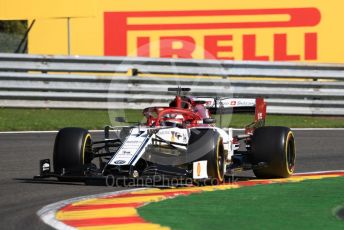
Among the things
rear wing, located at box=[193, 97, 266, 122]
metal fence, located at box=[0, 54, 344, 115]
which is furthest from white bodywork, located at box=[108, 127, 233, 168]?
metal fence, located at box=[0, 54, 344, 115]

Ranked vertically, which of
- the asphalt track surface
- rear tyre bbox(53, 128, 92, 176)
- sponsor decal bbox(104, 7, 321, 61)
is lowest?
the asphalt track surface

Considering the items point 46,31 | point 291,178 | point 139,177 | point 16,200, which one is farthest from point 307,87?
point 16,200

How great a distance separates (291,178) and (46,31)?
1217 cm

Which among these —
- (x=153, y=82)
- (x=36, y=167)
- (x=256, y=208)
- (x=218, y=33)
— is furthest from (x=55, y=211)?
(x=218, y=33)

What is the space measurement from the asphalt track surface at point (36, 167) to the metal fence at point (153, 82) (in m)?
1.95

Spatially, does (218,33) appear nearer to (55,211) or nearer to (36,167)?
(36,167)

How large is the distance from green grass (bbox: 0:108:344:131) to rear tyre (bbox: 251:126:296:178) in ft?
20.0

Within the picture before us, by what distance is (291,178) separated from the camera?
11.8 metres

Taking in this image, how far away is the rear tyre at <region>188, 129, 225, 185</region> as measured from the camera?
35.1 ft

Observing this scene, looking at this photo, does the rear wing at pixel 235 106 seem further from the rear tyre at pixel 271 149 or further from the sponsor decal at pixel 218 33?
the sponsor decal at pixel 218 33

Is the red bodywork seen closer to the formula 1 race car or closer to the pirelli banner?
the formula 1 race car

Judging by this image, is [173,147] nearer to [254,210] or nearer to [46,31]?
[254,210]

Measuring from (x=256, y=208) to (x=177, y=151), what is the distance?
2601 mm

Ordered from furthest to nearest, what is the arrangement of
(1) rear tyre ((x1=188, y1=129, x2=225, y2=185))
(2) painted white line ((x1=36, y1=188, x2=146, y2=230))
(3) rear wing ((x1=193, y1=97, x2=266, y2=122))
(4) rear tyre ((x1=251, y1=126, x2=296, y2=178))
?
1. (3) rear wing ((x1=193, y1=97, x2=266, y2=122))
2. (4) rear tyre ((x1=251, y1=126, x2=296, y2=178))
3. (1) rear tyre ((x1=188, y1=129, x2=225, y2=185))
4. (2) painted white line ((x1=36, y1=188, x2=146, y2=230))
